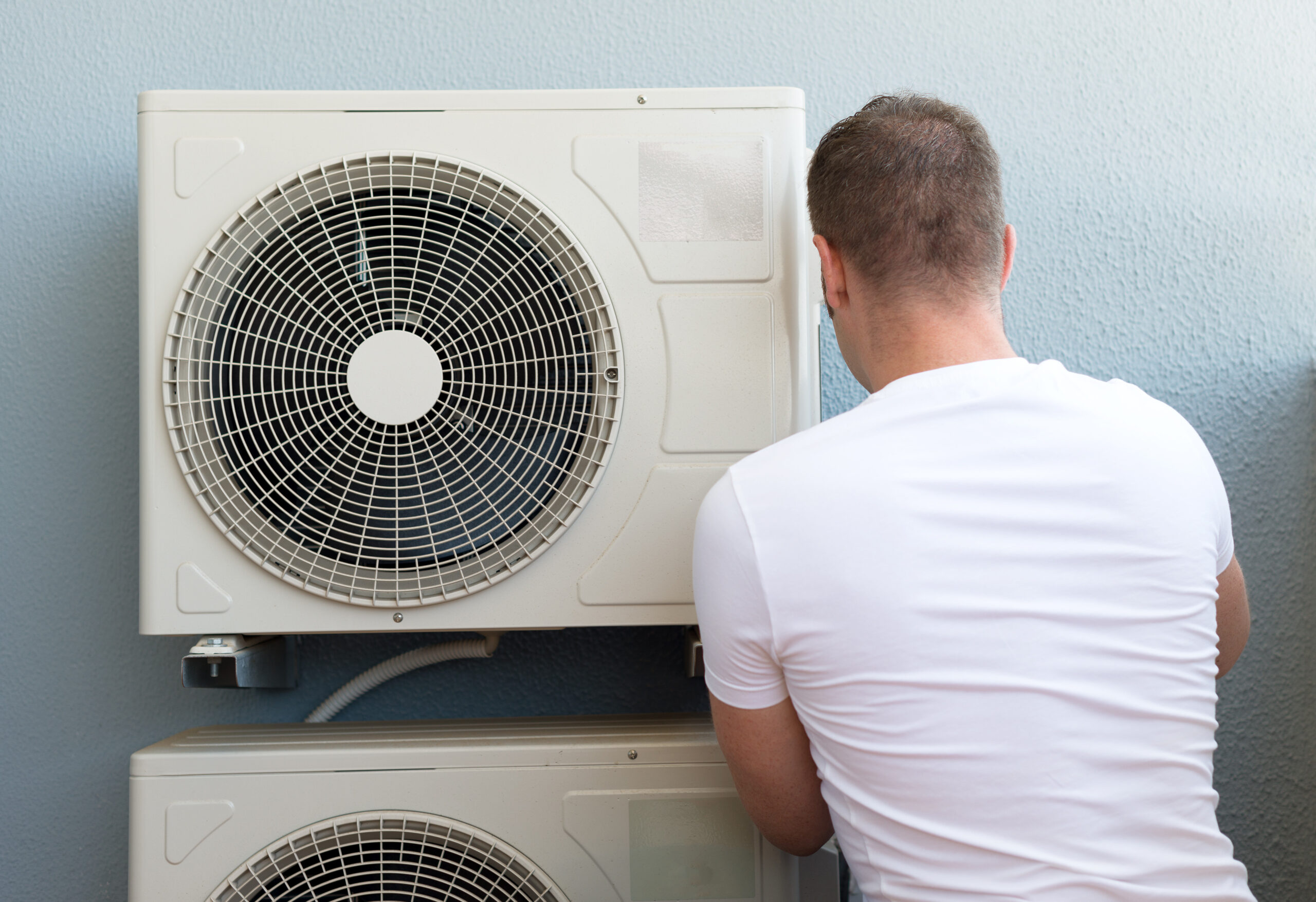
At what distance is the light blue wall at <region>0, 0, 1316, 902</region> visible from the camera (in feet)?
3.59

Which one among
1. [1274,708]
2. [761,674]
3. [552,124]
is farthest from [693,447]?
[1274,708]

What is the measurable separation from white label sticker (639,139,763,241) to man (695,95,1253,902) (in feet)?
0.86

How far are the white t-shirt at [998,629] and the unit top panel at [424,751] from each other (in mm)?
231

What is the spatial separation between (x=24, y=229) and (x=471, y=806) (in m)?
0.93

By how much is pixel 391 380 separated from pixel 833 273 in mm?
418

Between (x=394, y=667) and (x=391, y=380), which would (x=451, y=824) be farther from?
(x=391, y=380)

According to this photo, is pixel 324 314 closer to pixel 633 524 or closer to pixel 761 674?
pixel 633 524

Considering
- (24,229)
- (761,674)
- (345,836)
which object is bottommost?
(345,836)

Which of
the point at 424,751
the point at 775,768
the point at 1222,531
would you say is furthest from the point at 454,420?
the point at 1222,531

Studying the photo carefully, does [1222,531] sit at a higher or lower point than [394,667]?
Answer: higher

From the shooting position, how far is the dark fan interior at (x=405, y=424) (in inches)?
31.9

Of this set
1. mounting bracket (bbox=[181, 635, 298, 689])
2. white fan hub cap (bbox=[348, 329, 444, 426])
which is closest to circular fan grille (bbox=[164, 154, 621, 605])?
white fan hub cap (bbox=[348, 329, 444, 426])

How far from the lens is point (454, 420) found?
81cm

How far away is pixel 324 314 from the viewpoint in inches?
32.5
